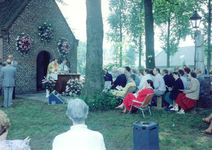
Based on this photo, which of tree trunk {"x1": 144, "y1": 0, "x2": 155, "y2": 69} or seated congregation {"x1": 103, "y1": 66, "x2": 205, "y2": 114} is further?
tree trunk {"x1": 144, "y1": 0, "x2": 155, "y2": 69}

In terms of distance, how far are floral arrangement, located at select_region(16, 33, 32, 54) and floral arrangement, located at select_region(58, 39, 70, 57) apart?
8.58 feet

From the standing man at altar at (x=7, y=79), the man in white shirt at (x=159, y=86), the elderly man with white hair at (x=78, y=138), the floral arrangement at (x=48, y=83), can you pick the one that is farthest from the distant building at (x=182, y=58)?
the elderly man with white hair at (x=78, y=138)

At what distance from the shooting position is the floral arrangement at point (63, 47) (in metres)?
15.6

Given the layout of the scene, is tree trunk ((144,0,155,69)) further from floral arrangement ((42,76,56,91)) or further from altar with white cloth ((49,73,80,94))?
floral arrangement ((42,76,56,91))

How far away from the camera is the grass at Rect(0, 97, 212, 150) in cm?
460

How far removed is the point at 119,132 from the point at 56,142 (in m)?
3.64

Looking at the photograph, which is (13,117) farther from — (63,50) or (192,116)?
(63,50)

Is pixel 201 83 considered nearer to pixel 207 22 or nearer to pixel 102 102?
pixel 102 102

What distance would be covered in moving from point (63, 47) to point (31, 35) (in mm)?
2664

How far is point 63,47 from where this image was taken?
15633mm

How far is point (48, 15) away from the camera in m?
15.1

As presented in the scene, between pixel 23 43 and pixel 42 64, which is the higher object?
pixel 23 43

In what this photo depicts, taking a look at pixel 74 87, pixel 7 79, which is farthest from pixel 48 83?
pixel 7 79

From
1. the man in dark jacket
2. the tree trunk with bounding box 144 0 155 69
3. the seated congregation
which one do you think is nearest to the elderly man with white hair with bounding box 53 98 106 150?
the seated congregation
